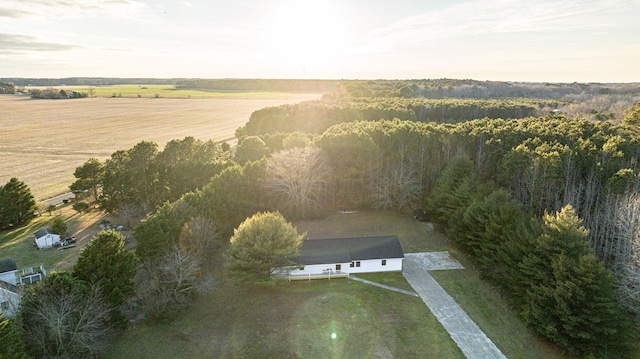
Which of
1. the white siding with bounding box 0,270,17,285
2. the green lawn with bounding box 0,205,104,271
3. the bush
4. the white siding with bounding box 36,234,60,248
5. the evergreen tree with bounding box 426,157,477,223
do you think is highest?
the evergreen tree with bounding box 426,157,477,223

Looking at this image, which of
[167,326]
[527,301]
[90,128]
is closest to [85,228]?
[167,326]

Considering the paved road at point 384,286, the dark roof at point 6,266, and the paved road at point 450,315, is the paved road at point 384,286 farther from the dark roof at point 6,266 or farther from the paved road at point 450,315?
the dark roof at point 6,266

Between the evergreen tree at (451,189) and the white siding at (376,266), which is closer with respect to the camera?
the white siding at (376,266)

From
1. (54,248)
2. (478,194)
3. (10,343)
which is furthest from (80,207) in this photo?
(478,194)

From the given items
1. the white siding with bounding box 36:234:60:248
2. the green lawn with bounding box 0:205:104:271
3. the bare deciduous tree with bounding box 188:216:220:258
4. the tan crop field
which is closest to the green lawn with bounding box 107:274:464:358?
the bare deciduous tree with bounding box 188:216:220:258

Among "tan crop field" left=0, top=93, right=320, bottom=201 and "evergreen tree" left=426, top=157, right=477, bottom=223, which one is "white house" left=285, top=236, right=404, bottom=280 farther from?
"tan crop field" left=0, top=93, right=320, bottom=201

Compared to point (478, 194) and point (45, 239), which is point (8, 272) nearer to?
point (45, 239)

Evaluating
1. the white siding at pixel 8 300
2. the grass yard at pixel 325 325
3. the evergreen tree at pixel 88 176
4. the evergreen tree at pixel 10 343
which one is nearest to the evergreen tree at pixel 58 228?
the evergreen tree at pixel 88 176
